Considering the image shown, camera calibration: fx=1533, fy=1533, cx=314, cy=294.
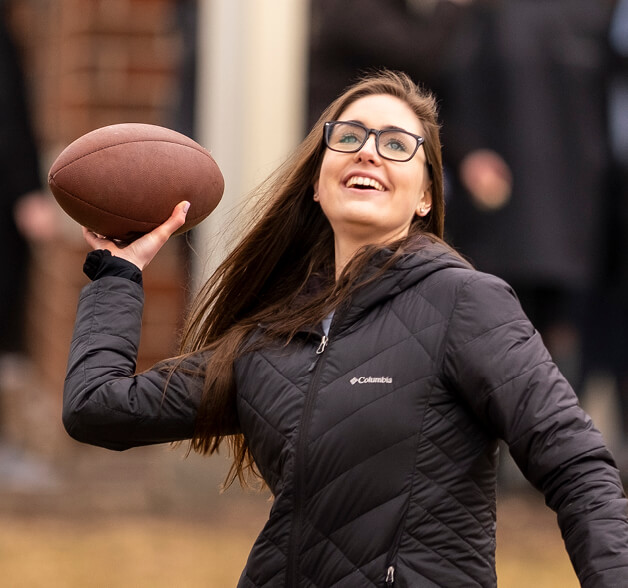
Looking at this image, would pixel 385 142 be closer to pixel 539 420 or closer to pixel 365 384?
pixel 365 384

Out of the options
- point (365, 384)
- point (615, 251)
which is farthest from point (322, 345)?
point (615, 251)

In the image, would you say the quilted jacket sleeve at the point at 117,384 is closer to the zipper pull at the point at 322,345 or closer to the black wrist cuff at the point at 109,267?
the black wrist cuff at the point at 109,267

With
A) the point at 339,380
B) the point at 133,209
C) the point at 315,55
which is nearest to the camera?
the point at 339,380

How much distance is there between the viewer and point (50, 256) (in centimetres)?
786

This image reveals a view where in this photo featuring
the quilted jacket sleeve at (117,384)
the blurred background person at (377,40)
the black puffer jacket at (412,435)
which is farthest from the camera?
the blurred background person at (377,40)

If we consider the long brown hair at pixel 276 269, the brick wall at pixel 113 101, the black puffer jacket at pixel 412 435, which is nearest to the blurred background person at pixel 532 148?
the brick wall at pixel 113 101

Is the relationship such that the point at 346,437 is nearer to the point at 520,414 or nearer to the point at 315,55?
the point at 520,414

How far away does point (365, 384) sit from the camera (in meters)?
2.94

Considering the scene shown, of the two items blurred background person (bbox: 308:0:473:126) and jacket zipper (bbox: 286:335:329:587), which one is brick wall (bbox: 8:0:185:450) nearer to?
blurred background person (bbox: 308:0:473:126)

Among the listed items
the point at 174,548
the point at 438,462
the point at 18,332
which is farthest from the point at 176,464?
the point at 438,462

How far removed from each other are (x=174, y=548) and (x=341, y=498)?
316 centimetres

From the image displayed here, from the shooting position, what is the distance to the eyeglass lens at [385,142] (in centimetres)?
315

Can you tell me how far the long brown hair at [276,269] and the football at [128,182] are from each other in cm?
15

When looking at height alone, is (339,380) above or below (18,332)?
above
